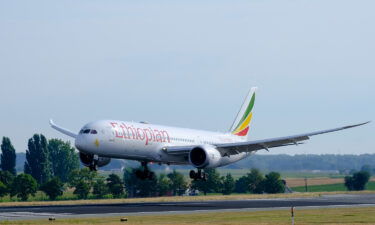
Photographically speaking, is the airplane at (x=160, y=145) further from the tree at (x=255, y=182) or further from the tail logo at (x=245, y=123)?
the tree at (x=255, y=182)

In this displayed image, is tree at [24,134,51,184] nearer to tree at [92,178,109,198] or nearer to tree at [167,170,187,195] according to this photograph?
tree at [92,178,109,198]

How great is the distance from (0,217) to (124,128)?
20.0 meters

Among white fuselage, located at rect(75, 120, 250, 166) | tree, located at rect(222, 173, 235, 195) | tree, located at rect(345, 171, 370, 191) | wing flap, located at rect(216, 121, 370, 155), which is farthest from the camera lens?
tree, located at rect(345, 171, 370, 191)

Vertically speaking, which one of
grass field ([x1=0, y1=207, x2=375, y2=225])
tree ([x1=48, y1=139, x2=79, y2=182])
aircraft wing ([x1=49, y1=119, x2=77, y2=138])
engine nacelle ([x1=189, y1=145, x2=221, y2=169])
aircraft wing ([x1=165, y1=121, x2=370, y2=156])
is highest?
tree ([x1=48, y1=139, x2=79, y2=182])

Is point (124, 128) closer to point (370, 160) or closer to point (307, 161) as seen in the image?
point (307, 161)

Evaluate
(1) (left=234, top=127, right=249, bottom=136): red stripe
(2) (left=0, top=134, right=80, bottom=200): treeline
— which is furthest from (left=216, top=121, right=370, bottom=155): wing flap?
(2) (left=0, top=134, right=80, bottom=200): treeline

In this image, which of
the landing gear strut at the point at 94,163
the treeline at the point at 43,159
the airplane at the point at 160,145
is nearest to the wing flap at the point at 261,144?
the airplane at the point at 160,145

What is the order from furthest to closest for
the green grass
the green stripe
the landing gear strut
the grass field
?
the green grass, the green stripe, the landing gear strut, the grass field

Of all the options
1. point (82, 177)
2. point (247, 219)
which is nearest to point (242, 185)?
point (82, 177)

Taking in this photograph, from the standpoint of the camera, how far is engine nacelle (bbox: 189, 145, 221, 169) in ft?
267

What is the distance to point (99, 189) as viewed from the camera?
390ft

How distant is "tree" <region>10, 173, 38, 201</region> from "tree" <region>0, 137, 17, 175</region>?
3858cm

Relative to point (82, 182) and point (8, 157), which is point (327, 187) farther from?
point (8, 157)

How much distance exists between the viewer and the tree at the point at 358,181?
12112 cm
